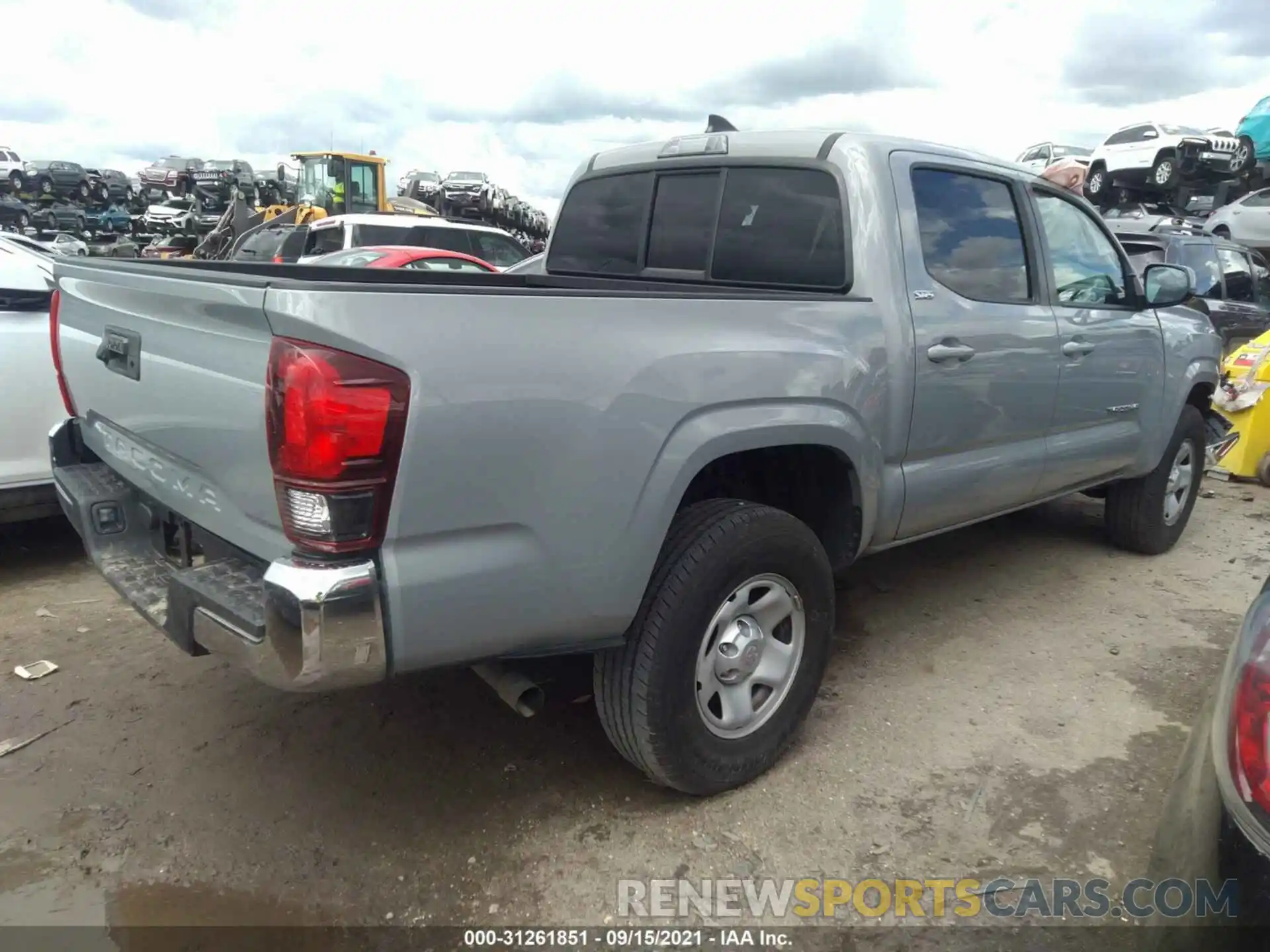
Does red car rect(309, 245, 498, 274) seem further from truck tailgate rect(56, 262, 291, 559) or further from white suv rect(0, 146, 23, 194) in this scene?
white suv rect(0, 146, 23, 194)

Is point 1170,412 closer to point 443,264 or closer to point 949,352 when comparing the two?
point 949,352

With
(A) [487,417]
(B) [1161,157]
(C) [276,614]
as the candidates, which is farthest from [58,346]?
(B) [1161,157]

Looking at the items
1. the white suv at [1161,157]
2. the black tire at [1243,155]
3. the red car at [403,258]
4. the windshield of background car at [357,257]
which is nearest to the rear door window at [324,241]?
the red car at [403,258]

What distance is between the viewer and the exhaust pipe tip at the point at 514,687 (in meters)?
2.33

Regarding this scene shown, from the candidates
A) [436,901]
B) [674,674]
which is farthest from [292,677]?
[674,674]

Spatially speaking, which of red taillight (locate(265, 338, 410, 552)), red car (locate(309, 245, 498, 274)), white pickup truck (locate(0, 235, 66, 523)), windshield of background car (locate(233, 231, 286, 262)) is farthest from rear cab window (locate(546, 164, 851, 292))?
windshield of background car (locate(233, 231, 286, 262))

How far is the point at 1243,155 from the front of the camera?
780 inches

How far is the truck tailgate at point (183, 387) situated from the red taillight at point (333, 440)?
0.31 ft

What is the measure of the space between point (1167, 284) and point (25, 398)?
16.9ft

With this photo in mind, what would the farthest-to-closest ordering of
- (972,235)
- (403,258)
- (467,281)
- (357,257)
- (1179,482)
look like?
1. (357,257)
2. (403,258)
3. (1179,482)
4. (467,281)
5. (972,235)

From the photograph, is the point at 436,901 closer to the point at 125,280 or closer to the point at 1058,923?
the point at 1058,923

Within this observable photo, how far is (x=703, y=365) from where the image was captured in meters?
2.35

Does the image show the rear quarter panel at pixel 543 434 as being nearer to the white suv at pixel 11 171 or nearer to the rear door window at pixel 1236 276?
the rear door window at pixel 1236 276

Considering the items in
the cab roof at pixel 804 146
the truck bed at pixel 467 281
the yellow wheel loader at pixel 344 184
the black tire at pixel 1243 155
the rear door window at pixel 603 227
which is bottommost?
the truck bed at pixel 467 281
